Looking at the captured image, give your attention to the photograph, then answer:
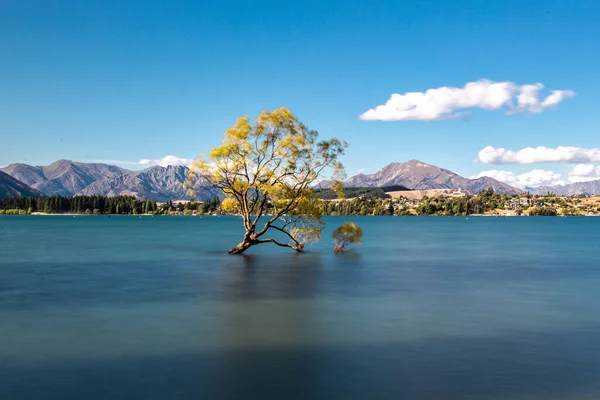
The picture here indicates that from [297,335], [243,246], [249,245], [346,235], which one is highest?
[346,235]

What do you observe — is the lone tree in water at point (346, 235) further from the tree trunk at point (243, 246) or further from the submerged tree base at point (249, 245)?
the tree trunk at point (243, 246)

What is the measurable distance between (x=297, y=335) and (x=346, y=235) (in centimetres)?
4485

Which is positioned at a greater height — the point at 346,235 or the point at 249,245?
the point at 346,235

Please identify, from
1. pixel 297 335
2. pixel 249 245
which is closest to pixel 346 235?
pixel 249 245

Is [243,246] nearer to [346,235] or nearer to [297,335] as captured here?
[346,235]

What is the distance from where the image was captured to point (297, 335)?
24172mm

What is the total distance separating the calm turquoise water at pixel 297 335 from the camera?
17141 millimetres

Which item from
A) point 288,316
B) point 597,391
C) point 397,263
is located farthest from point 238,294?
point 397,263

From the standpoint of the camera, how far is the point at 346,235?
68.6 meters

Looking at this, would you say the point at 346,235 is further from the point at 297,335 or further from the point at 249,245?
the point at 297,335

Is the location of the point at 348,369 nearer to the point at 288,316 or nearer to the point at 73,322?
the point at 288,316

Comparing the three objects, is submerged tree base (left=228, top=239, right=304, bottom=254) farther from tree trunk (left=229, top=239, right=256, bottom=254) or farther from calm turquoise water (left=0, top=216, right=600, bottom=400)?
calm turquoise water (left=0, top=216, right=600, bottom=400)

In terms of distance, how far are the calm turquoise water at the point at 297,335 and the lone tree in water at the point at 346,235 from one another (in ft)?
57.5

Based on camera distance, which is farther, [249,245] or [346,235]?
[346,235]
